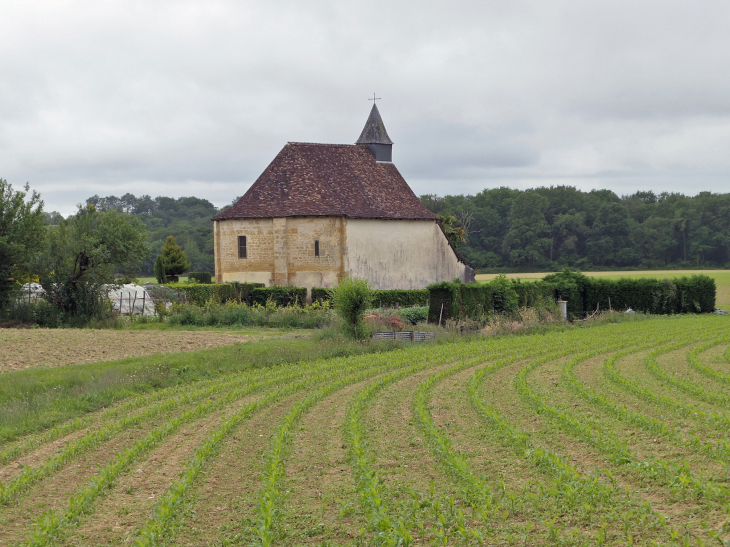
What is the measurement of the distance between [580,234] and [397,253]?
52.0 meters

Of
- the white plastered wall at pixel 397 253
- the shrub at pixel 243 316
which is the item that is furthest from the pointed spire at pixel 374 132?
the shrub at pixel 243 316

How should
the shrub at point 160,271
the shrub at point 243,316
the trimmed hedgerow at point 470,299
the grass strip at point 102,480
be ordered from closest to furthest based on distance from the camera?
the grass strip at point 102,480 < the trimmed hedgerow at point 470,299 < the shrub at point 243,316 < the shrub at point 160,271

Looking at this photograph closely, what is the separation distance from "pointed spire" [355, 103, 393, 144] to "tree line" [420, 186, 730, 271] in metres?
38.1

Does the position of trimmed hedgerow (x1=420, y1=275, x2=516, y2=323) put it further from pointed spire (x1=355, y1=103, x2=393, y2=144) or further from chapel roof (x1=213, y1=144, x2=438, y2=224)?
pointed spire (x1=355, y1=103, x2=393, y2=144)

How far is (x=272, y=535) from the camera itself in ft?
22.2

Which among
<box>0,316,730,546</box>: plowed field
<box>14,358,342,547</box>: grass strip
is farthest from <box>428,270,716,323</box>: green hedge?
<box>14,358,342,547</box>: grass strip

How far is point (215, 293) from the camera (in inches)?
1331

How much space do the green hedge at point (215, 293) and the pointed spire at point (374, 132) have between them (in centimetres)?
1293

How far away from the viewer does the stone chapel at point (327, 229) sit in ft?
124

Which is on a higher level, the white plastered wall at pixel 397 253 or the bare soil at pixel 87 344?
the white plastered wall at pixel 397 253

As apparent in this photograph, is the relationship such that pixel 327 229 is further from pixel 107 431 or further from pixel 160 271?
pixel 107 431

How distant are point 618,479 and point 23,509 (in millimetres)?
6193

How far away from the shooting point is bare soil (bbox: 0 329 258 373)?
18222 mm

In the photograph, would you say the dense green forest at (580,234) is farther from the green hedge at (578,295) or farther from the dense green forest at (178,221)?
the green hedge at (578,295)
